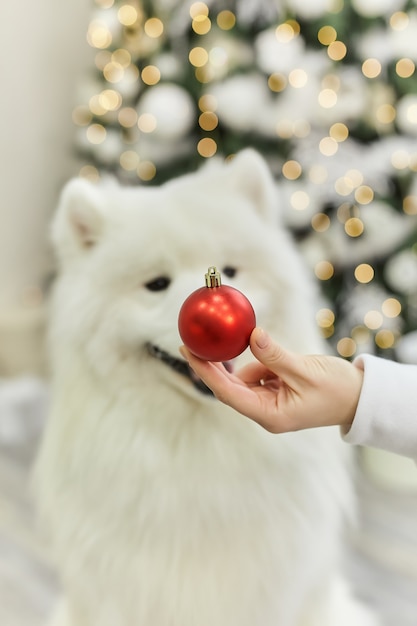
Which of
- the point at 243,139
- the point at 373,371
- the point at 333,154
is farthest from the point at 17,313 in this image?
the point at 373,371

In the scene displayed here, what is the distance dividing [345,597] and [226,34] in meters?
1.60

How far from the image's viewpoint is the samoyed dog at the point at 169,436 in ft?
3.19

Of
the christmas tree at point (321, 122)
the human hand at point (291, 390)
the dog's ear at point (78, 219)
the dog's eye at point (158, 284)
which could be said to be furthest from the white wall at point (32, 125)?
the human hand at point (291, 390)

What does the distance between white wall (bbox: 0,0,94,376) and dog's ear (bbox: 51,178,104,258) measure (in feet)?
5.20

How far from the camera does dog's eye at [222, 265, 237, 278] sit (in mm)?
992

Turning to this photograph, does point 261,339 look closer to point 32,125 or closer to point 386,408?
point 386,408

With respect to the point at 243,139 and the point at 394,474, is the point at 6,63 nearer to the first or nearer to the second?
the point at 243,139

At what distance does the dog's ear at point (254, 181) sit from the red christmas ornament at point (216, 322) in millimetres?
481

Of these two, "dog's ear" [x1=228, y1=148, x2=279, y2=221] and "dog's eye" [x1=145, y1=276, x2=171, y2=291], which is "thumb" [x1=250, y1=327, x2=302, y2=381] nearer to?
"dog's eye" [x1=145, y1=276, x2=171, y2=291]

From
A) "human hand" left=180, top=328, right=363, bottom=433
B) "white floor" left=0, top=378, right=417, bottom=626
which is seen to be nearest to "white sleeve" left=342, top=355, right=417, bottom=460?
"human hand" left=180, top=328, right=363, bottom=433

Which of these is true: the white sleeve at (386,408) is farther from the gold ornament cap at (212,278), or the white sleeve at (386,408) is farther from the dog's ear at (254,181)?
the dog's ear at (254,181)

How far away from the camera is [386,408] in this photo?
0.68 meters

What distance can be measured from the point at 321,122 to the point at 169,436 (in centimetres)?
120

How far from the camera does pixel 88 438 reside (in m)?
1.03
